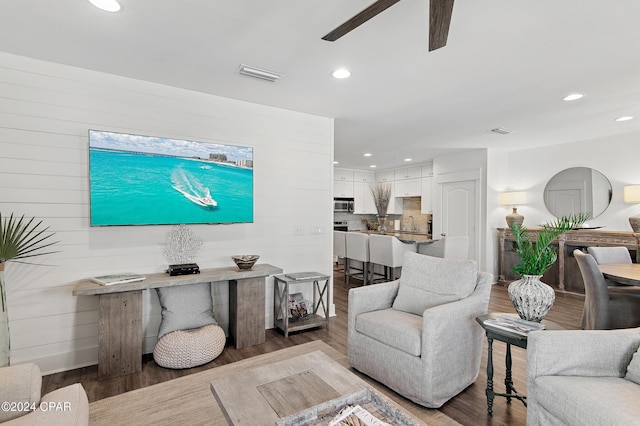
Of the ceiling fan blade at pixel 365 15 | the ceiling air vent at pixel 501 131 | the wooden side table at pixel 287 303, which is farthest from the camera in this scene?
the ceiling air vent at pixel 501 131

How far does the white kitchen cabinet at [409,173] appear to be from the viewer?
25.5 feet

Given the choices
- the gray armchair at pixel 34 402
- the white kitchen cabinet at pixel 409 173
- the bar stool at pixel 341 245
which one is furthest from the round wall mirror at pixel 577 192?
the gray armchair at pixel 34 402

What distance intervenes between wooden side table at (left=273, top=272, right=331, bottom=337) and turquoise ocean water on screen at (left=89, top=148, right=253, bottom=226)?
2.70ft

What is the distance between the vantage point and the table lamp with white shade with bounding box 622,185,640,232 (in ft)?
14.4

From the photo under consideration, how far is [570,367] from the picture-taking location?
62.8 inches

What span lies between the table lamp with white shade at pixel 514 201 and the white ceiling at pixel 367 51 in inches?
80.2

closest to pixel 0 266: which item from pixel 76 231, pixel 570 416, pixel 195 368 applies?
pixel 76 231

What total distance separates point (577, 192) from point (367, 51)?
4.84m

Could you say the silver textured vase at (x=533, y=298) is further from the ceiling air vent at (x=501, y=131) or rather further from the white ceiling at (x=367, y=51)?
the ceiling air vent at (x=501, y=131)

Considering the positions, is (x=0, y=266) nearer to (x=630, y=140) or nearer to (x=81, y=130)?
(x=81, y=130)

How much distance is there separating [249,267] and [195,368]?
0.97 metres

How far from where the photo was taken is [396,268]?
218 inches

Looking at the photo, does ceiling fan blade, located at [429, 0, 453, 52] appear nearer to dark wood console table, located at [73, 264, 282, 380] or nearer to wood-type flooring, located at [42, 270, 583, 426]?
wood-type flooring, located at [42, 270, 583, 426]

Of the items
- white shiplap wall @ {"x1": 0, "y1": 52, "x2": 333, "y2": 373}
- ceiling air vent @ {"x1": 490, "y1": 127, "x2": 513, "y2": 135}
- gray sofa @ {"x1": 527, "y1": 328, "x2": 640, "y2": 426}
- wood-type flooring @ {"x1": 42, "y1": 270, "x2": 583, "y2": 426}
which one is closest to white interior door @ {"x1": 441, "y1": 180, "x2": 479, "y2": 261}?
ceiling air vent @ {"x1": 490, "y1": 127, "x2": 513, "y2": 135}
